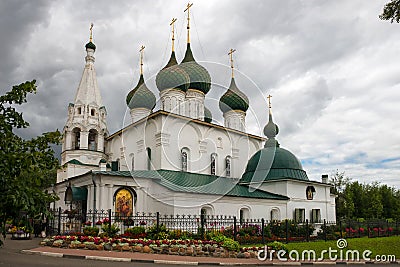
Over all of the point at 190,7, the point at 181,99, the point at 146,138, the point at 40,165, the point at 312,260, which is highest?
the point at 190,7

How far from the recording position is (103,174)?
19344 mm

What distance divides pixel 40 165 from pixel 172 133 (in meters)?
20.0

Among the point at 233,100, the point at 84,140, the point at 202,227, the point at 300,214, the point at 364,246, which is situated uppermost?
the point at 233,100

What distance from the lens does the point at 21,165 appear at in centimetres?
410

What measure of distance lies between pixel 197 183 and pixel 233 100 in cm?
1077

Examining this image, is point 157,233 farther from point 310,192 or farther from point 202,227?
point 310,192

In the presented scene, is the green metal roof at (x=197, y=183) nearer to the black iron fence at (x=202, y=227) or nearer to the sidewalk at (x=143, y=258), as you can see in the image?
the black iron fence at (x=202, y=227)

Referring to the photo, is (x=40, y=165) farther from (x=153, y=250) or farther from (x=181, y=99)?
(x=181, y=99)

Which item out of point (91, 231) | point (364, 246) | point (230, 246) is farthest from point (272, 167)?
point (230, 246)

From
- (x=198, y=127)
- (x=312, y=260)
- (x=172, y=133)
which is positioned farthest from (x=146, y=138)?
(x=312, y=260)

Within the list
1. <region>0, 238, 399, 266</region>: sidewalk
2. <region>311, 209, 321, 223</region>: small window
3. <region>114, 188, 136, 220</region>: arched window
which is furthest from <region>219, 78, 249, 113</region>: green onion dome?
<region>0, 238, 399, 266</region>: sidewalk

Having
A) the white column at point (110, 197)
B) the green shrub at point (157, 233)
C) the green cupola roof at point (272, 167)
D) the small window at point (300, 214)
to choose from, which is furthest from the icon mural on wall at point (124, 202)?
the small window at point (300, 214)

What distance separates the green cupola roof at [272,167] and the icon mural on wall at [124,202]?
32.6 ft

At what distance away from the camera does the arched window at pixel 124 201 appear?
19.9 metres
